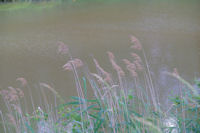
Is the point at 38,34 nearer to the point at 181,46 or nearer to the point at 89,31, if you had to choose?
the point at 89,31

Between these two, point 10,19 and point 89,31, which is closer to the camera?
point 89,31

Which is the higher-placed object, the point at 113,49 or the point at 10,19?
the point at 10,19

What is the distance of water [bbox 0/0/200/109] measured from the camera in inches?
231

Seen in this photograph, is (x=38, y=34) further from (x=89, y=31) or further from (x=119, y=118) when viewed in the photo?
(x=119, y=118)

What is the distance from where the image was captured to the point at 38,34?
10.3 m

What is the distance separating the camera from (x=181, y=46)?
709cm

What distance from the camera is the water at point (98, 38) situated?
5863mm

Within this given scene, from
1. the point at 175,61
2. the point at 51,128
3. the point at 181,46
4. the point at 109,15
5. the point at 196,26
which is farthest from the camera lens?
the point at 109,15

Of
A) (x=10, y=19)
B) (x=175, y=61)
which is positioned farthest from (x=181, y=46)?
(x=10, y=19)

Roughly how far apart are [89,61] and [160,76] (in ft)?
6.38

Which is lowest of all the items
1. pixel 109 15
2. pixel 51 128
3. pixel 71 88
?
pixel 71 88

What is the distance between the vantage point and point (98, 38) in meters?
8.65

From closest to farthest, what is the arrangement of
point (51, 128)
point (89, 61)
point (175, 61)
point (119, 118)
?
point (119, 118), point (51, 128), point (175, 61), point (89, 61)

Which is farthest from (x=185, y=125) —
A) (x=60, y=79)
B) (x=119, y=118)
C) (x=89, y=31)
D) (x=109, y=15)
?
(x=109, y=15)
